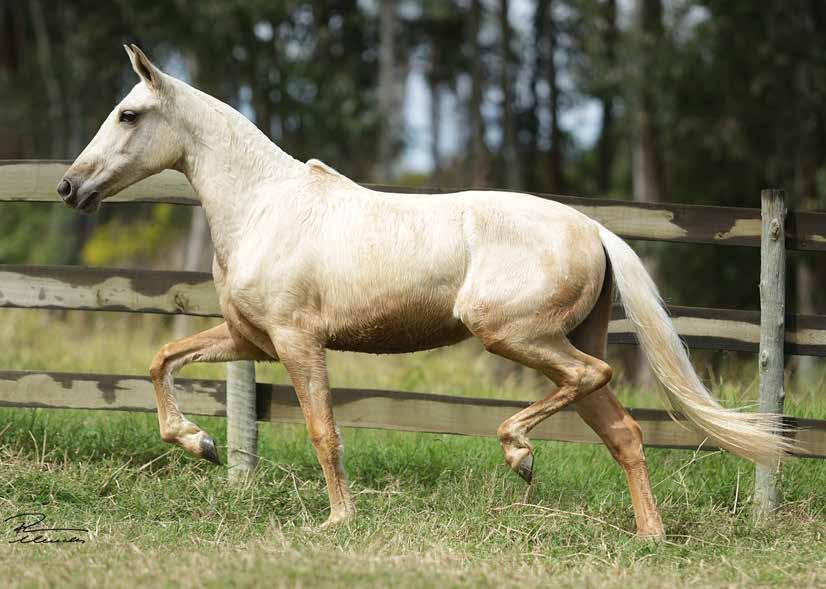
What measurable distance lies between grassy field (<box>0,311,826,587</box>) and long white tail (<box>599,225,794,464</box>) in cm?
47

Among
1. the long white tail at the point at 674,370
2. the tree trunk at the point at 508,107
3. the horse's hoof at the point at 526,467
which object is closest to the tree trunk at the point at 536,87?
the tree trunk at the point at 508,107

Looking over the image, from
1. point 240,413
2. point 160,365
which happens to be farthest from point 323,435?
point 240,413

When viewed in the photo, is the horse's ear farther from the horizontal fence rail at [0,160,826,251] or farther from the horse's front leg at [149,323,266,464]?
the horse's front leg at [149,323,266,464]

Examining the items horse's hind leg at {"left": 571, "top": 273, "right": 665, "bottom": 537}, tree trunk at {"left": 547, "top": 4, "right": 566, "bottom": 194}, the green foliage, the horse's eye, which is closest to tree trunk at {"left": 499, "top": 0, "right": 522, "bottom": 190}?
tree trunk at {"left": 547, "top": 4, "right": 566, "bottom": 194}

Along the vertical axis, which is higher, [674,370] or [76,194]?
[76,194]

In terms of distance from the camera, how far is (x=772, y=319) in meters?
5.89

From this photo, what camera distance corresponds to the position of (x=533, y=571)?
435 cm

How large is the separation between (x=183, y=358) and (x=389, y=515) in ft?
4.37

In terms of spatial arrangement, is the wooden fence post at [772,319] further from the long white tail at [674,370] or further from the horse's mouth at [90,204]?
the horse's mouth at [90,204]

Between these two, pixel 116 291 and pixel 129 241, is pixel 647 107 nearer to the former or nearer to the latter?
pixel 116 291

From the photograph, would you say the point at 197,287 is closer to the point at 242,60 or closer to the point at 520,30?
the point at 242,60

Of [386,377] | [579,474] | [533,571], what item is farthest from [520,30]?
[533,571]

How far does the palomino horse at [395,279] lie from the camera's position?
16.5 feet

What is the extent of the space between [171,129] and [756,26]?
12657 mm
